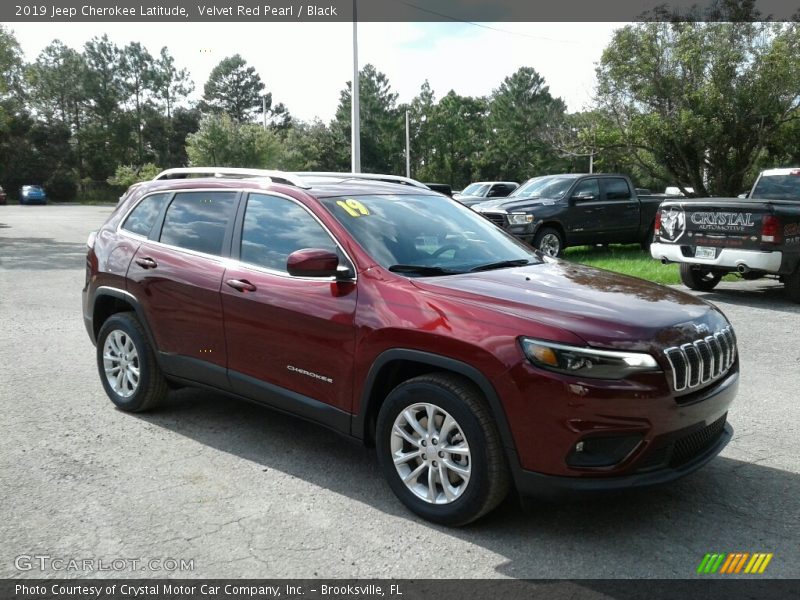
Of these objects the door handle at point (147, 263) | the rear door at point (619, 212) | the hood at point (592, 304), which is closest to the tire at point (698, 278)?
the rear door at point (619, 212)

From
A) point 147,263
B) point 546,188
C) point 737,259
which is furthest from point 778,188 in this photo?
point 147,263

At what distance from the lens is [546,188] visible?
15.5 m

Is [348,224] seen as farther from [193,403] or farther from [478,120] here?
[478,120]

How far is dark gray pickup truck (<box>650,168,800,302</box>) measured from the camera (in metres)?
9.52

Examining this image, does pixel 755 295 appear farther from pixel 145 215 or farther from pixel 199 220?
pixel 145 215

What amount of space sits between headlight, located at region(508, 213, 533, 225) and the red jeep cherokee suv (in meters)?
9.21

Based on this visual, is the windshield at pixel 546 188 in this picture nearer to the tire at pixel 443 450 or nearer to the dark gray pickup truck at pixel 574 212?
the dark gray pickup truck at pixel 574 212

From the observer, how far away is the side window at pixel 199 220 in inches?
191

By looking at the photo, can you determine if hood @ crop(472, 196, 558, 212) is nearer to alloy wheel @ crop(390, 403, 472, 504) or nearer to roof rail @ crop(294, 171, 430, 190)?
roof rail @ crop(294, 171, 430, 190)

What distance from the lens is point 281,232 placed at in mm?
4492

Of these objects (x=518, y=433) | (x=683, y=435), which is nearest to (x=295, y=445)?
(x=518, y=433)

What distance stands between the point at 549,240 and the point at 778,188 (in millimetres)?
4500

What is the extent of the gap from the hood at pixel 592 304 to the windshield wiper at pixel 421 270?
0.11 meters

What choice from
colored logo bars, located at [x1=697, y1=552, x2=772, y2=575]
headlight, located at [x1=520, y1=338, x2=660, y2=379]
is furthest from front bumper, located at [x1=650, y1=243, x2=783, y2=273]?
headlight, located at [x1=520, y1=338, x2=660, y2=379]
